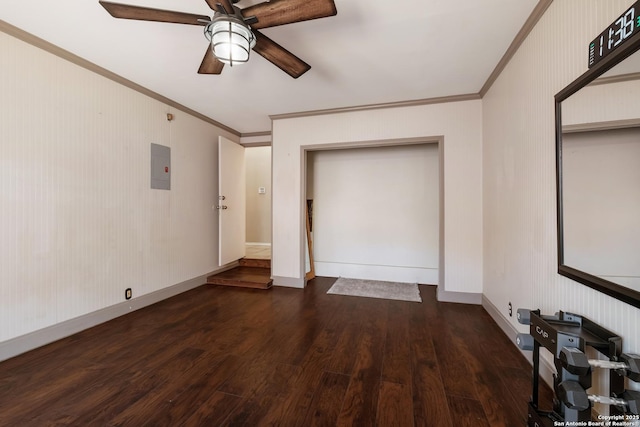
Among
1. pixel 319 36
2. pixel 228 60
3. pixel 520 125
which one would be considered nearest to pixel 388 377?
pixel 520 125

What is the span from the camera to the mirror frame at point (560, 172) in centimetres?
99

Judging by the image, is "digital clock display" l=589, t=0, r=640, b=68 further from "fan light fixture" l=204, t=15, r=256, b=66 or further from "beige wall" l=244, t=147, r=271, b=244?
"beige wall" l=244, t=147, r=271, b=244

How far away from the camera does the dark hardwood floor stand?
135 centimetres

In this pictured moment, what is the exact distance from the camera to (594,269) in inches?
47.0

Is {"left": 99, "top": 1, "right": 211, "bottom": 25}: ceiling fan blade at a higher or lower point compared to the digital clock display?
higher

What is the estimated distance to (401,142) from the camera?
3.21m

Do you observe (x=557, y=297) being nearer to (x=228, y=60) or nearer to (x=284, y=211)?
(x=228, y=60)

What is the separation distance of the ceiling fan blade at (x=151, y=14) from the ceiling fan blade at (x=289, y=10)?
310 mm

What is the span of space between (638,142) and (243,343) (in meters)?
2.65

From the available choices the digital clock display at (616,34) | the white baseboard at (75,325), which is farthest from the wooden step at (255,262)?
the digital clock display at (616,34)

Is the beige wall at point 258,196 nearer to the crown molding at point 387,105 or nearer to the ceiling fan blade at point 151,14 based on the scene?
the crown molding at point 387,105

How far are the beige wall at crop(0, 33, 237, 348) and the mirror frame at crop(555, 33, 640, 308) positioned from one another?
12.2 feet

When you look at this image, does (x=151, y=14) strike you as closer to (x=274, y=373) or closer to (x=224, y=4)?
(x=224, y=4)

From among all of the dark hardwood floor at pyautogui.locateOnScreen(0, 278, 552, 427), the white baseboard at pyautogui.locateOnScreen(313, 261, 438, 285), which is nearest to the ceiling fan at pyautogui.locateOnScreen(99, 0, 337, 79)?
the dark hardwood floor at pyautogui.locateOnScreen(0, 278, 552, 427)
